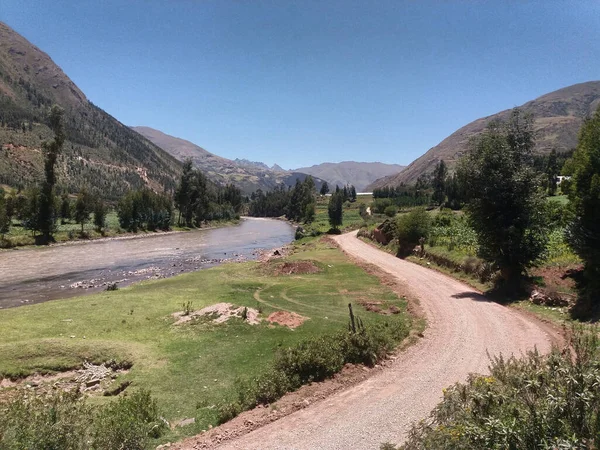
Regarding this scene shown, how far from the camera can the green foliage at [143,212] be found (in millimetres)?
107938

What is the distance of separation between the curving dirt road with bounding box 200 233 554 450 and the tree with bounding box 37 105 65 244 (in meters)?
82.0

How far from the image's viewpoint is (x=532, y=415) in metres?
5.99

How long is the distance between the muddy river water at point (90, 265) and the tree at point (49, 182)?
5495 mm

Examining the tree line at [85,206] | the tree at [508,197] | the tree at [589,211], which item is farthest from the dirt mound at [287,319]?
the tree line at [85,206]

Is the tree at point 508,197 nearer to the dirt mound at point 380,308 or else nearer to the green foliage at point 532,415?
the dirt mound at point 380,308

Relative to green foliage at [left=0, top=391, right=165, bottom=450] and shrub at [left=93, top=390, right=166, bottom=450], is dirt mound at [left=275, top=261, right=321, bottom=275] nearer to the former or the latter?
shrub at [left=93, top=390, right=166, bottom=450]

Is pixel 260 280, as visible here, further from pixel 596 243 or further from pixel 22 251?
pixel 22 251

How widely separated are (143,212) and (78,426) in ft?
371

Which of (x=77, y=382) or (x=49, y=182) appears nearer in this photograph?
(x=77, y=382)

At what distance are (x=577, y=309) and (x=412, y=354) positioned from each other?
10.0m

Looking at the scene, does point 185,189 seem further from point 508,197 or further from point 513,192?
point 513,192

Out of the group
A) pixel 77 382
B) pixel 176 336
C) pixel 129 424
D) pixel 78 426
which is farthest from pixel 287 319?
pixel 78 426

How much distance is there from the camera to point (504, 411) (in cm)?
662

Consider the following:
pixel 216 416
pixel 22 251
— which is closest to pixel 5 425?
pixel 216 416
